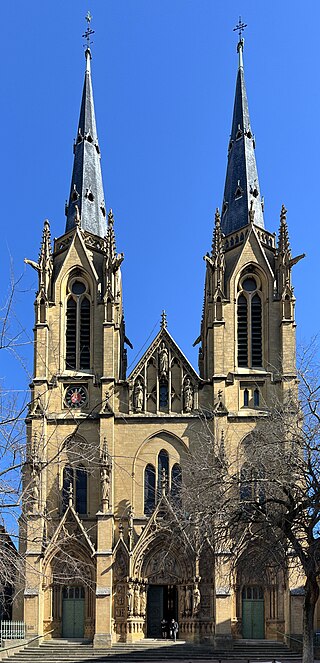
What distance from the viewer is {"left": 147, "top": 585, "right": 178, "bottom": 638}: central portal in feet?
157

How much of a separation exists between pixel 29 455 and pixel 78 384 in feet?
107

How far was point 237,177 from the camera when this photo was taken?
55.8 m

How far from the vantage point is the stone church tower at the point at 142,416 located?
1817 inches

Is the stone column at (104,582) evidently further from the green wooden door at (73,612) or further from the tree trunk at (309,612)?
the tree trunk at (309,612)

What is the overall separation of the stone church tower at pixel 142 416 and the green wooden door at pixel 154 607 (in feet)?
0.28

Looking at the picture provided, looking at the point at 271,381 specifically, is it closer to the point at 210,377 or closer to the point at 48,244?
the point at 210,377

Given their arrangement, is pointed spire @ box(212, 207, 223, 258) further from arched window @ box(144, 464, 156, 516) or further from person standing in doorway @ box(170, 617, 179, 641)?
person standing in doorway @ box(170, 617, 179, 641)

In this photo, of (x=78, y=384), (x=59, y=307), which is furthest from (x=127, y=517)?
(x=59, y=307)

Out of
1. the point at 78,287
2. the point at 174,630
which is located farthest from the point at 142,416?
the point at 174,630

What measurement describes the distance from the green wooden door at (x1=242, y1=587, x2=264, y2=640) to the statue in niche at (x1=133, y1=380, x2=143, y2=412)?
10.5 meters

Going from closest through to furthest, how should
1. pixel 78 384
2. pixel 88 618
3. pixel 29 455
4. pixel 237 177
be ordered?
pixel 29 455 → pixel 88 618 → pixel 78 384 → pixel 237 177

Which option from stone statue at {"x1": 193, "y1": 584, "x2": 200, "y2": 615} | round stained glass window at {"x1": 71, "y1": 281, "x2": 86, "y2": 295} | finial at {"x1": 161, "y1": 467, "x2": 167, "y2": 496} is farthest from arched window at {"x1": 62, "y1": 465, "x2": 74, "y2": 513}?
round stained glass window at {"x1": 71, "y1": 281, "x2": 86, "y2": 295}

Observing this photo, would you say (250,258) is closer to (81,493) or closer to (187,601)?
(81,493)

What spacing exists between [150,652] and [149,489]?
27.2 ft
